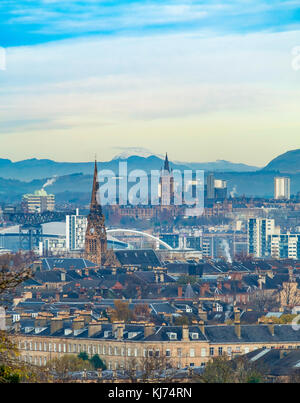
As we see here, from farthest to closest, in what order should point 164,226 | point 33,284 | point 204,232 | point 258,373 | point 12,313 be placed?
point 164,226 → point 204,232 → point 33,284 → point 12,313 → point 258,373

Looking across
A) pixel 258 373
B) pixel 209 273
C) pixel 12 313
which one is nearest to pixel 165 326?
pixel 12 313

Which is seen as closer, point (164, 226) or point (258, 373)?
point (258, 373)


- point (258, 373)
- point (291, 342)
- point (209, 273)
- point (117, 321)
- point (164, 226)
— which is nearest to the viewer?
point (258, 373)

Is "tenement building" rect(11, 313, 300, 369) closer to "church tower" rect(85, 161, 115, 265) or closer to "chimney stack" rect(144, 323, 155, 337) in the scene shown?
"chimney stack" rect(144, 323, 155, 337)

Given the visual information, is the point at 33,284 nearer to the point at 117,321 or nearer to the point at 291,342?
the point at 117,321

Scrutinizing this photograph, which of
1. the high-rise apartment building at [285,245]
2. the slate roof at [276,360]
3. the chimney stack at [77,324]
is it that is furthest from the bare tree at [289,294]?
the high-rise apartment building at [285,245]

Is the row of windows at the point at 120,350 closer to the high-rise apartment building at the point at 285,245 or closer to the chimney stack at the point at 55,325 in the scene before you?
the chimney stack at the point at 55,325
